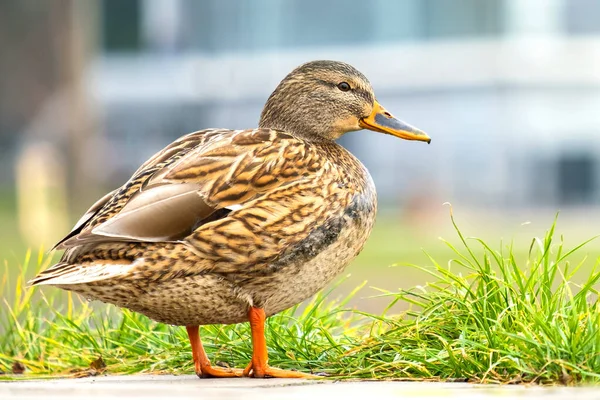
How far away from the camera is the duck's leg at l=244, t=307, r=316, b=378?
15.3 ft

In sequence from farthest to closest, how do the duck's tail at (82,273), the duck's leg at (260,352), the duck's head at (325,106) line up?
the duck's head at (325,106) < the duck's leg at (260,352) < the duck's tail at (82,273)

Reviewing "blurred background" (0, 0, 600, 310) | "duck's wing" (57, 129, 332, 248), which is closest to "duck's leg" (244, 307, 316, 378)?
"duck's wing" (57, 129, 332, 248)

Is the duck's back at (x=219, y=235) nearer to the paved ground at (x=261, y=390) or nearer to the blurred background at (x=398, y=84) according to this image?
the paved ground at (x=261, y=390)

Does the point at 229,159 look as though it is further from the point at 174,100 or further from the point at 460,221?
the point at 174,100

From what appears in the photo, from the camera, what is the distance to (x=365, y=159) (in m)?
30.2

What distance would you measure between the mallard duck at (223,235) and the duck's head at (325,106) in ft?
0.80

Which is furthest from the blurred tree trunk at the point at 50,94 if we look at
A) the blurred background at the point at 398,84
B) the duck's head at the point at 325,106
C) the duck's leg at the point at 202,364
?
the duck's leg at the point at 202,364

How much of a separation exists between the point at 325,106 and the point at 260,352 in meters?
1.11

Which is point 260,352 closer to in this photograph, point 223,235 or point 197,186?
point 223,235

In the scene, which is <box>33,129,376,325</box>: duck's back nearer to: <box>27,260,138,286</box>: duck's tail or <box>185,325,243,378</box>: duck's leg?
<box>27,260,138,286</box>: duck's tail

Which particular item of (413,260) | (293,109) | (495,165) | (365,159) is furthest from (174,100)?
(293,109)

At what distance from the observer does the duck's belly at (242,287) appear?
4473 mm

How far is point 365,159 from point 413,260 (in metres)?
14.9

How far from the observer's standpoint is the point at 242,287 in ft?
15.0
